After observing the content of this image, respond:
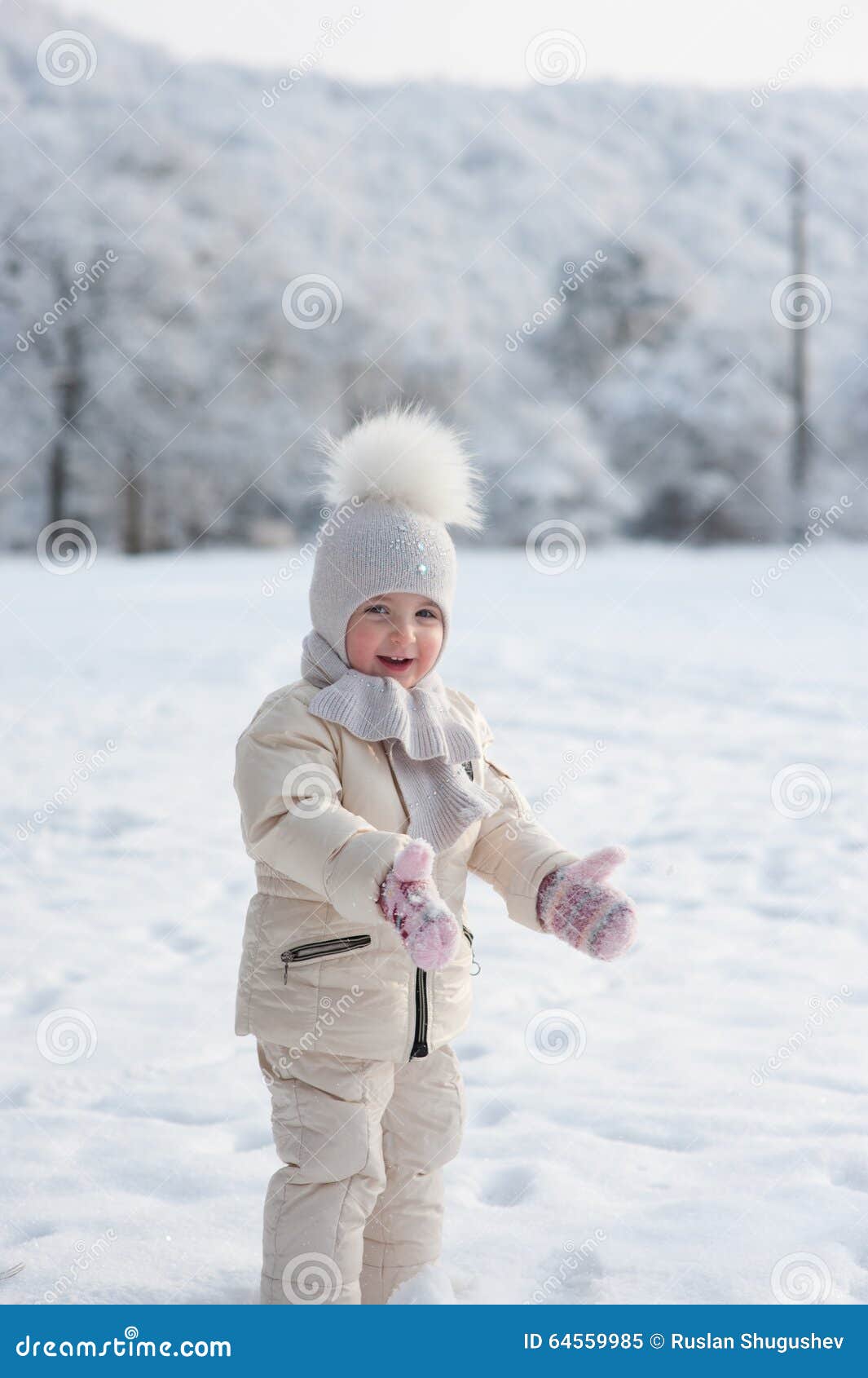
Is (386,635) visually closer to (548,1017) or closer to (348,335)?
(548,1017)

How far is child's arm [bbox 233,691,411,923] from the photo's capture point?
4.88 feet

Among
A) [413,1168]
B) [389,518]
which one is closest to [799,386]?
[389,518]

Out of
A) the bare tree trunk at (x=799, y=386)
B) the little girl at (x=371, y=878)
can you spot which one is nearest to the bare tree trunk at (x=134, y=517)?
the bare tree trunk at (x=799, y=386)

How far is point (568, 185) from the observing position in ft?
118

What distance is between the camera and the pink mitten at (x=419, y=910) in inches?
54.5

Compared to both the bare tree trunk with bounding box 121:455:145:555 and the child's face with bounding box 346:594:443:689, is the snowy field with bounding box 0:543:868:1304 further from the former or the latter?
the bare tree trunk with bounding box 121:455:145:555

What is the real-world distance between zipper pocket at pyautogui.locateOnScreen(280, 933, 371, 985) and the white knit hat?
1.25 feet

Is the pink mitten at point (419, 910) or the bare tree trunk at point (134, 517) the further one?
the bare tree trunk at point (134, 517)

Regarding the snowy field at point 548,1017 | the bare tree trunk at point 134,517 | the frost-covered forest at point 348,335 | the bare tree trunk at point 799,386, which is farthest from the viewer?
the frost-covered forest at point 348,335

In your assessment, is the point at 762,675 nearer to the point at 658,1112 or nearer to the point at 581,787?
the point at 581,787

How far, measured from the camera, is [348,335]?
78.6 feet

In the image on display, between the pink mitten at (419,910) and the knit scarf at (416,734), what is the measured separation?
22cm

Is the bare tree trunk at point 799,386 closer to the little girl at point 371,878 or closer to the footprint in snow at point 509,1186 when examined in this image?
the footprint in snow at point 509,1186
